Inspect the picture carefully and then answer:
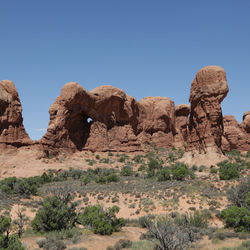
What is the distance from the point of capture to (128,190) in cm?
2269

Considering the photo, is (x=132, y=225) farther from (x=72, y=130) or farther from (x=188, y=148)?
(x=72, y=130)

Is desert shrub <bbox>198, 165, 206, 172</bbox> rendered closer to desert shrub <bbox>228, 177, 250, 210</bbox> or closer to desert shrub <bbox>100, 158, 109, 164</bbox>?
desert shrub <bbox>228, 177, 250, 210</bbox>

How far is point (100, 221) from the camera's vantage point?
1314 cm

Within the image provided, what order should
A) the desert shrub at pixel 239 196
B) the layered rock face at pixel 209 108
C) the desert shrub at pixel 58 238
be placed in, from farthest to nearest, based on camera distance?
the layered rock face at pixel 209 108, the desert shrub at pixel 239 196, the desert shrub at pixel 58 238

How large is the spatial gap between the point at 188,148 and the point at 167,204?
16.5m

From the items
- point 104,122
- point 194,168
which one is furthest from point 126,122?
point 194,168

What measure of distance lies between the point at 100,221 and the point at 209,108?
914 inches

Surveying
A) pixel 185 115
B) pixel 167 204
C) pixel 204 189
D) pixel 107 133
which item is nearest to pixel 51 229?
pixel 167 204

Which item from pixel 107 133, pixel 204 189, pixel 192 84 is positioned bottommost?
pixel 204 189

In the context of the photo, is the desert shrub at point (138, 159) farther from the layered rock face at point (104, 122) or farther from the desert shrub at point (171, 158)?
the desert shrub at point (171, 158)

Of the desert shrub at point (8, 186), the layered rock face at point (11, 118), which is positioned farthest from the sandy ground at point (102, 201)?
the desert shrub at point (8, 186)

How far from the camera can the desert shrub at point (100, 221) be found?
1282 centimetres

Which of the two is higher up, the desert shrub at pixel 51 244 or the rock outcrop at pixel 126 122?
the rock outcrop at pixel 126 122

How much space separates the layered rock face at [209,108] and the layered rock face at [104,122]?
50.5 feet
